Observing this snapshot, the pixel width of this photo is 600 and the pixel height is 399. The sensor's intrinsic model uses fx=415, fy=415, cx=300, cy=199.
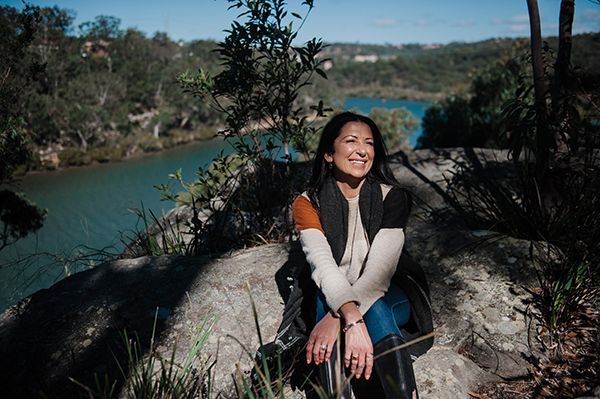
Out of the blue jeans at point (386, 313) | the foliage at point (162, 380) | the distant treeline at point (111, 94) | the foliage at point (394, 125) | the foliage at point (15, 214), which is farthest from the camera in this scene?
the distant treeline at point (111, 94)

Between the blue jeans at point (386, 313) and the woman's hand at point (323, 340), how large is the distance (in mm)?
133

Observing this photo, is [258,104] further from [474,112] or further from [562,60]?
[474,112]

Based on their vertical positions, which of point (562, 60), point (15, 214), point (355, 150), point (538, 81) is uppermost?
point (562, 60)

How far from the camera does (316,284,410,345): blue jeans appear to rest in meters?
1.77

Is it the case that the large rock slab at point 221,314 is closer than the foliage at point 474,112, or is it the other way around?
the large rock slab at point 221,314

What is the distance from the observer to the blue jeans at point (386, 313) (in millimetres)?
1766

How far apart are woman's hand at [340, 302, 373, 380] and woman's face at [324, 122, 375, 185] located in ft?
2.44

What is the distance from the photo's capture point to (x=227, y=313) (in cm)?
231

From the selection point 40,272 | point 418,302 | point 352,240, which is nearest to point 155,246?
point 40,272

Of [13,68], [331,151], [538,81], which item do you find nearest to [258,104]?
[331,151]

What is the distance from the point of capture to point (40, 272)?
349 centimetres

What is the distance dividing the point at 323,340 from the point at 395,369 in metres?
0.31

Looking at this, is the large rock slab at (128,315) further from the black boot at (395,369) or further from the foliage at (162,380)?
the black boot at (395,369)

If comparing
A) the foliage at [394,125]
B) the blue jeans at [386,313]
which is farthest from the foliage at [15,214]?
the foliage at [394,125]
